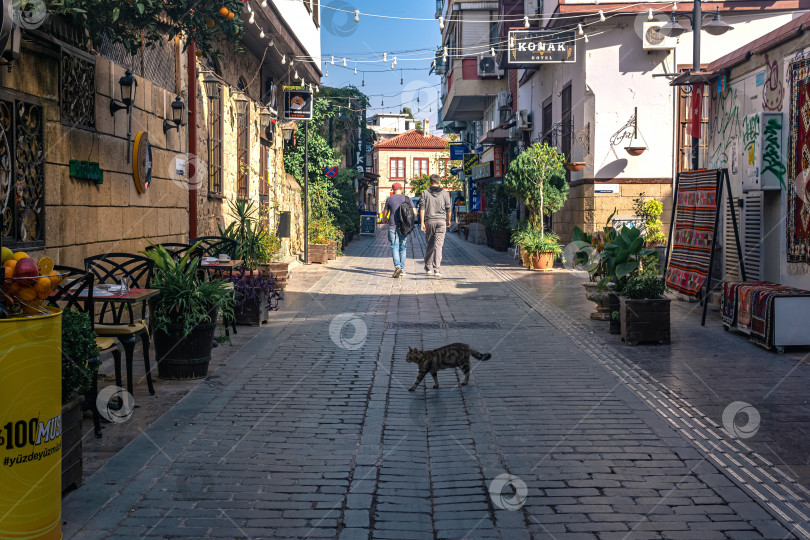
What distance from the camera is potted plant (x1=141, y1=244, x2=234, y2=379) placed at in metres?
7.23

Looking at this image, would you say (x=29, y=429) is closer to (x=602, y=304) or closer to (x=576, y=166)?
(x=602, y=304)

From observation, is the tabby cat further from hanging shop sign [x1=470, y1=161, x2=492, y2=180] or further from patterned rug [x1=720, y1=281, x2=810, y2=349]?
hanging shop sign [x1=470, y1=161, x2=492, y2=180]

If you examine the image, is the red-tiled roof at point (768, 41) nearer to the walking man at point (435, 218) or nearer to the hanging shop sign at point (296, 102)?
the walking man at point (435, 218)

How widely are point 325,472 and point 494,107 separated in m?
33.3

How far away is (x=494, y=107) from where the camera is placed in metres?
37.0

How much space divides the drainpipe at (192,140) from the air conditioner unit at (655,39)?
10417 millimetres

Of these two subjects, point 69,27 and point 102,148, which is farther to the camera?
point 102,148

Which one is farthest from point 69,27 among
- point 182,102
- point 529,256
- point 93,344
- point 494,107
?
point 494,107

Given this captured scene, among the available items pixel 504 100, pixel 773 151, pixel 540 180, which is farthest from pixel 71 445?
pixel 504 100

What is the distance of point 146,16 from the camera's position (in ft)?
25.5

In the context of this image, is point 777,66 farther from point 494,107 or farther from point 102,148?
point 494,107

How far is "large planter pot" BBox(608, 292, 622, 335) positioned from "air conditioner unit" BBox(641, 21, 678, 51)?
10233mm

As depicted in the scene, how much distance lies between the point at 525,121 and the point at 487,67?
7.86 meters

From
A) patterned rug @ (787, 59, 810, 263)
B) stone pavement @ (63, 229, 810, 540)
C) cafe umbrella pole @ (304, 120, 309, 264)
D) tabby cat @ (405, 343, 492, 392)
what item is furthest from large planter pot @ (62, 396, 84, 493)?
cafe umbrella pole @ (304, 120, 309, 264)
